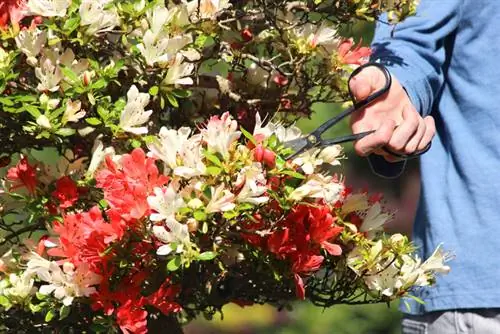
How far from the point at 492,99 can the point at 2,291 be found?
97 cm

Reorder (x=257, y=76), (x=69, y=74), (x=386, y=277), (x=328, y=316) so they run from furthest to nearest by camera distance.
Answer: (x=328, y=316)
(x=257, y=76)
(x=386, y=277)
(x=69, y=74)

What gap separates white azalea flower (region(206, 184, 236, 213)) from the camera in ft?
5.23

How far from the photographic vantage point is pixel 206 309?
2.13m

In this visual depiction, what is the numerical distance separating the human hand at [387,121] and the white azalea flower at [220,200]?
0.91ft

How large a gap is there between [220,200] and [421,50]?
633 mm

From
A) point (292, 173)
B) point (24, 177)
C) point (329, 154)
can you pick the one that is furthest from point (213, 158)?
point (24, 177)

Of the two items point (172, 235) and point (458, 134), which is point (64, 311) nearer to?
point (172, 235)

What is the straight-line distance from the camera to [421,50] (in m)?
2.03

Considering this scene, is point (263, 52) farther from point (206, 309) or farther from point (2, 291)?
point (2, 291)

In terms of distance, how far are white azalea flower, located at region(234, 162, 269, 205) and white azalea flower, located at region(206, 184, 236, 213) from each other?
0.07ft

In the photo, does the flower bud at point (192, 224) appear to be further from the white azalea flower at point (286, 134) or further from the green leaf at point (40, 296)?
the green leaf at point (40, 296)

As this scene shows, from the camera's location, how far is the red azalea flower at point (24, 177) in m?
1.89

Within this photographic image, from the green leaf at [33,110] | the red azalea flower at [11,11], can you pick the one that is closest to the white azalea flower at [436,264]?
the green leaf at [33,110]

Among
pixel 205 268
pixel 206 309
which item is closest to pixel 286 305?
pixel 206 309
